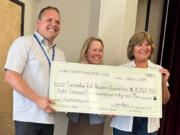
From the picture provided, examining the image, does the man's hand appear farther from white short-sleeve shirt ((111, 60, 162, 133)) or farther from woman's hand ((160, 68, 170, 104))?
woman's hand ((160, 68, 170, 104))

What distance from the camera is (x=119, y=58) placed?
1.82 metres

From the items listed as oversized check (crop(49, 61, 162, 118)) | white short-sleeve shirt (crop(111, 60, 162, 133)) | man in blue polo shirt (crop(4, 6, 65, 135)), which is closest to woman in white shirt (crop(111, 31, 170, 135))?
white short-sleeve shirt (crop(111, 60, 162, 133))

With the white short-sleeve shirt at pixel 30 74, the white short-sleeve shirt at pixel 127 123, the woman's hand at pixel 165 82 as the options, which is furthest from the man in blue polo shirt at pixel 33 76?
the woman's hand at pixel 165 82

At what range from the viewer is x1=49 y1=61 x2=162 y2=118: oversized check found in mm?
1232

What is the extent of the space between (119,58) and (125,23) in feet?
1.14

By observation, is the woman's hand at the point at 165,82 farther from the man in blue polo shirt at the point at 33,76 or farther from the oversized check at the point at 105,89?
the man in blue polo shirt at the point at 33,76

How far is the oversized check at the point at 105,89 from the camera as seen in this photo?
1232 mm

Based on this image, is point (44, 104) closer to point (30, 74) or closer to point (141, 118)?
point (30, 74)

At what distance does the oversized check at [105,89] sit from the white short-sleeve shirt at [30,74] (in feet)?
0.21

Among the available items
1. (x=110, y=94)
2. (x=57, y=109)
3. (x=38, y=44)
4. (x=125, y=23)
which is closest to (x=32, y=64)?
(x=38, y=44)

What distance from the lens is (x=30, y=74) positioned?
3.91 ft

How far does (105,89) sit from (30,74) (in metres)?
0.51

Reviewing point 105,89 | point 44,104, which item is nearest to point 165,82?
point 105,89

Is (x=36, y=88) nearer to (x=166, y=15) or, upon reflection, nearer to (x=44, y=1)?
(x=44, y=1)
